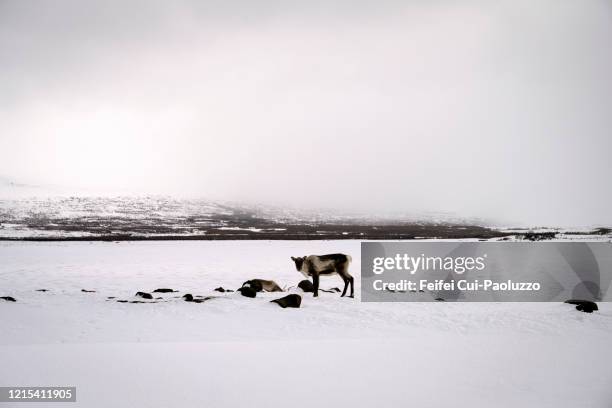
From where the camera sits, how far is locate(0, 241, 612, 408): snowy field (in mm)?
5684

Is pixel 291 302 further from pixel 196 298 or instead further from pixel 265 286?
pixel 196 298

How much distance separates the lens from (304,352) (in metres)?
7.35

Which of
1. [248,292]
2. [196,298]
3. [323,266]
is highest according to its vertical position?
[323,266]

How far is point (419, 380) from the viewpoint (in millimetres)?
6180

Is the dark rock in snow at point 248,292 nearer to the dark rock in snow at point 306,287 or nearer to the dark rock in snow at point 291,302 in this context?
the dark rock in snow at point 291,302

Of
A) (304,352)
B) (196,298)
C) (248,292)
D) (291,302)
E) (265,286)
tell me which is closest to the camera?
(304,352)

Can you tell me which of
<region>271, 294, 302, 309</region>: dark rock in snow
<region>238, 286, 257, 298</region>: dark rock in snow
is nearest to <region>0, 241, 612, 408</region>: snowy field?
<region>238, 286, 257, 298</region>: dark rock in snow

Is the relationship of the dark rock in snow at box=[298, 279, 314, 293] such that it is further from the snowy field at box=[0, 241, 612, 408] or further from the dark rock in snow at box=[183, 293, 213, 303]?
the dark rock in snow at box=[183, 293, 213, 303]

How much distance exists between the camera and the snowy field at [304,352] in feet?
18.6

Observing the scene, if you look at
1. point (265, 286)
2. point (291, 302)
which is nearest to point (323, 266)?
point (291, 302)

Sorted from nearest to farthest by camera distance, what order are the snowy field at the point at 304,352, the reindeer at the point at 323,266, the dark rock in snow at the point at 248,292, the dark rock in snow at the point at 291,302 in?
the snowy field at the point at 304,352 → the dark rock in snow at the point at 291,302 → the dark rock in snow at the point at 248,292 → the reindeer at the point at 323,266

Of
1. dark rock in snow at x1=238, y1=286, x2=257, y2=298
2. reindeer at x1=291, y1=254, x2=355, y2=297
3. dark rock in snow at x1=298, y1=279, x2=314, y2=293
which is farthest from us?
dark rock in snow at x1=298, y1=279, x2=314, y2=293

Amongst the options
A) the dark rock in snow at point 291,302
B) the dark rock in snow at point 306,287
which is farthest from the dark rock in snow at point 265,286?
the dark rock in snow at point 291,302

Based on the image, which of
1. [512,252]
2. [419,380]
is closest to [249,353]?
[419,380]
